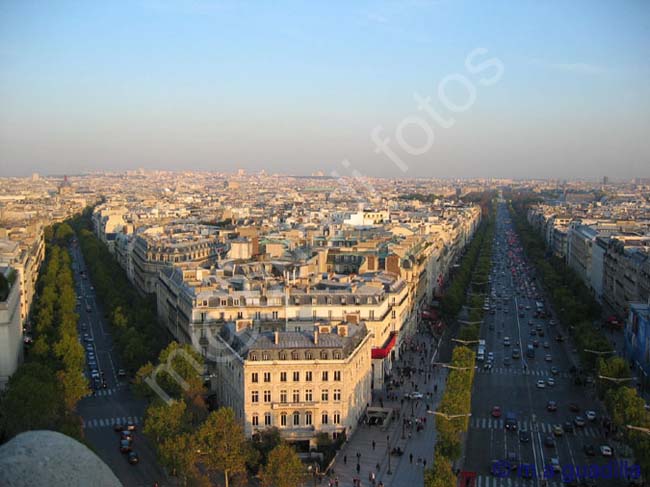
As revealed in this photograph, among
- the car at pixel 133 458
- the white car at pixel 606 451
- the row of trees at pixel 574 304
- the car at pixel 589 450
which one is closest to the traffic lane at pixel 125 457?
the car at pixel 133 458

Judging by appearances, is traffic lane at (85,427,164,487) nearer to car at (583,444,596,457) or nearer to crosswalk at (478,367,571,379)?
car at (583,444,596,457)

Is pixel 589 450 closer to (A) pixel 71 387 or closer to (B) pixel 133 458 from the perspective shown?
(B) pixel 133 458

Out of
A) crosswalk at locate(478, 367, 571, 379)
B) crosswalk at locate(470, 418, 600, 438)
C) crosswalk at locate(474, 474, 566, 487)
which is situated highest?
crosswalk at locate(474, 474, 566, 487)

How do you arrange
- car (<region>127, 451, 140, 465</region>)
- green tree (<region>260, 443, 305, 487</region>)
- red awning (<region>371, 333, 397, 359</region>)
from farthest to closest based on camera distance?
red awning (<region>371, 333, 397, 359</region>) < car (<region>127, 451, 140, 465</region>) < green tree (<region>260, 443, 305, 487</region>)

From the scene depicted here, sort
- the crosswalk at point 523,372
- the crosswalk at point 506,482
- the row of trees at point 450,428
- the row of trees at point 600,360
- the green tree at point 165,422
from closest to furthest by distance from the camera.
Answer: the row of trees at point 450,428 → the crosswalk at point 506,482 → the row of trees at point 600,360 → the green tree at point 165,422 → the crosswalk at point 523,372

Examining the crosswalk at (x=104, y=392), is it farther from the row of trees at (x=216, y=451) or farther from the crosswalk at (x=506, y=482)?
the crosswalk at (x=506, y=482)

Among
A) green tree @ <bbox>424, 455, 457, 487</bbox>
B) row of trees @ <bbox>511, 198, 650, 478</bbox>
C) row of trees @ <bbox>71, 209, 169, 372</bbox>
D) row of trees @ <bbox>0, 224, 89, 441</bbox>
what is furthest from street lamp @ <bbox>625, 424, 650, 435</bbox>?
row of trees @ <bbox>71, 209, 169, 372</bbox>

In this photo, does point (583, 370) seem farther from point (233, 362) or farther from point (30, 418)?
point (30, 418)
